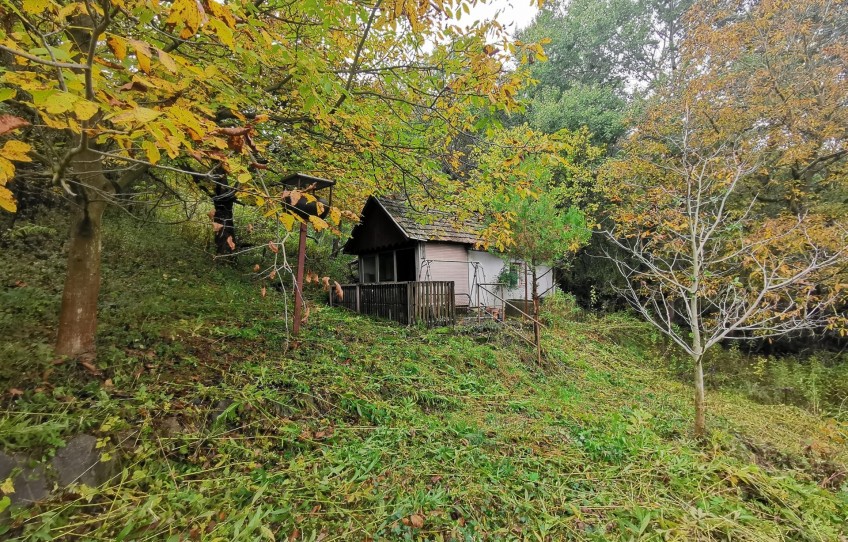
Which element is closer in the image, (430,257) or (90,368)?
(90,368)

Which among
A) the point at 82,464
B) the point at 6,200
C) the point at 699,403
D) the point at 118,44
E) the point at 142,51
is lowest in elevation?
the point at 699,403

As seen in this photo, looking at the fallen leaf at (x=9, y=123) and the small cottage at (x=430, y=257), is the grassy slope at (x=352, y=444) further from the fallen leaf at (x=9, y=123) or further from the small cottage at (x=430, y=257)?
the small cottage at (x=430, y=257)

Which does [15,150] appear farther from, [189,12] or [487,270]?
[487,270]

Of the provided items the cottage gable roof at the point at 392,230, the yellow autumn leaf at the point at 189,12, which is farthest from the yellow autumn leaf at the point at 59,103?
the cottage gable roof at the point at 392,230

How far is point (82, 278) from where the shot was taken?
3.47 meters

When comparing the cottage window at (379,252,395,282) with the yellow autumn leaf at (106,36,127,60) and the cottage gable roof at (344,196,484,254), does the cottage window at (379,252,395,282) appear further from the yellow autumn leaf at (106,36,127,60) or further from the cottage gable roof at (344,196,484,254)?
the yellow autumn leaf at (106,36,127,60)

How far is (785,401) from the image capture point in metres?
7.66

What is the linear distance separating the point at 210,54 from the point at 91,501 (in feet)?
12.5

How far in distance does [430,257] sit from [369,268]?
11.8ft

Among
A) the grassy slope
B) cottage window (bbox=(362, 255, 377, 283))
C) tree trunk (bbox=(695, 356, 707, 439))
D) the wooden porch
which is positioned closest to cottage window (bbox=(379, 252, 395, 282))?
cottage window (bbox=(362, 255, 377, 283))

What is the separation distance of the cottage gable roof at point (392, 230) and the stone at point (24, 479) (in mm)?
8048

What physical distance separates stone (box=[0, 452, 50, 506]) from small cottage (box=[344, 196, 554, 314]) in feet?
28.7

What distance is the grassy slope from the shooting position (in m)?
2.61

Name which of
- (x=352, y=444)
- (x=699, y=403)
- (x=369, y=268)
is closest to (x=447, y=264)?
(x=369, y=268)
